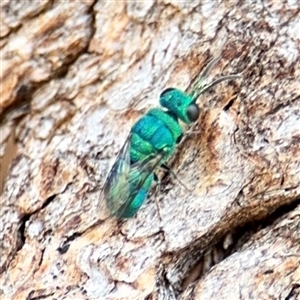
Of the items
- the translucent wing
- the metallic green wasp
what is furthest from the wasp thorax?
the translucent wing

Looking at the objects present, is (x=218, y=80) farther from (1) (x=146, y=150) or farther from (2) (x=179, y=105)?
(1) (x=146, y=150)

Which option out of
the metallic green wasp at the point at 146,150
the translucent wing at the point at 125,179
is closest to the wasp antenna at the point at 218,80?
the metallic green wasp at the point at 146,150

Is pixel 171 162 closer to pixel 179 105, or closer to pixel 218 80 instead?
pixel 179 105

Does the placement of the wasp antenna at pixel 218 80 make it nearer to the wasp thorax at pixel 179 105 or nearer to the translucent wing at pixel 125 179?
the wasp thorax at pixel 179 105

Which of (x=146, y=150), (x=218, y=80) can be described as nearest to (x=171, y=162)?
(x=146, y=150)

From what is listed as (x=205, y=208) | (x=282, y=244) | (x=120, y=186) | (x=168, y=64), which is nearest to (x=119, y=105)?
(x=168, y=64)

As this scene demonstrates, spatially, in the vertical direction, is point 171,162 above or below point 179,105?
below
